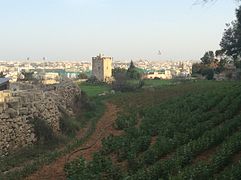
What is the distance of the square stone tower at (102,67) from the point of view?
336 ft

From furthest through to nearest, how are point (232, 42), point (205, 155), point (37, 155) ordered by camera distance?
point (232, 42) → point (37, 155) → point (205, 155)

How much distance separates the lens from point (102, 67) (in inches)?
4065

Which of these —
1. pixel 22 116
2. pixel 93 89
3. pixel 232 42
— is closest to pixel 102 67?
pixel 93 89

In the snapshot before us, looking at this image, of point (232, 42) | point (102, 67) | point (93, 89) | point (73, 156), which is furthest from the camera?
point (102, 67)

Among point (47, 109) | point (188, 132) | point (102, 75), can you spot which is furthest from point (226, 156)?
point (102, 75)

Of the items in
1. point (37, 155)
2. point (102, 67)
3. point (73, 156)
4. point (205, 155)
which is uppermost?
point (102, 67)

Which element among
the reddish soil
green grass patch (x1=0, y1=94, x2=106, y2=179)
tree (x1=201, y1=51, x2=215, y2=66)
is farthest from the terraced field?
tree (x1=201, y1=51, x2=215, y2=66)

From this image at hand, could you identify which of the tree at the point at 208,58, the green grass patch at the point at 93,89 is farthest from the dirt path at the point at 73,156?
the tree at the point at 208,58

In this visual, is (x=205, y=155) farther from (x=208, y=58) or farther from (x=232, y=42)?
(x=208, y=58)

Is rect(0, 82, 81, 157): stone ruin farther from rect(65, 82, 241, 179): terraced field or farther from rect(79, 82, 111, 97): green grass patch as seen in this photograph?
rect(79, 82, 111, 97): green grass patch

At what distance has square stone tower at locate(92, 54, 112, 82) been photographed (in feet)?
336

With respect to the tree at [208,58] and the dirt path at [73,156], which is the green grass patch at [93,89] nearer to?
the tree at [208,58]

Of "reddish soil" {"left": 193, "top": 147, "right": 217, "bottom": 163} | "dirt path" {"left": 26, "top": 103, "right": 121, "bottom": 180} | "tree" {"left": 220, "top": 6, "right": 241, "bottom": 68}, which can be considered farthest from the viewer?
"tree" {"left": 220, "top": 6, "right": 241, "bottom": 68}

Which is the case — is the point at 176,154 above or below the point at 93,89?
above
